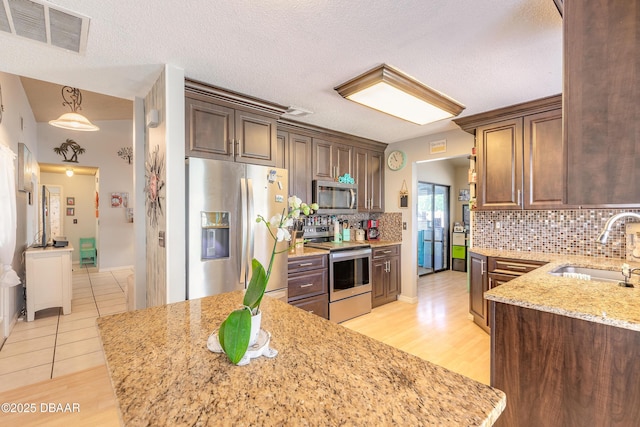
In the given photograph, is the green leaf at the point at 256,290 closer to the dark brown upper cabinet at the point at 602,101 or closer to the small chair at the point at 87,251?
the dark brown upper cabinet at the point at 602,101

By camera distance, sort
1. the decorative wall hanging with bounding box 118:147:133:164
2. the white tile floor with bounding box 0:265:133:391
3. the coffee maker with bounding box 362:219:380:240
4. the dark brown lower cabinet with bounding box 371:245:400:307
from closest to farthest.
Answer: the white tile floor with bounding box 0:265:133:391 < the dark brown lower cabinet with bounding box 371:245:400:307 < the coffee maker with bounding box 362:219:380:240 < the decorative wall hanging with bounding box 118:147:133:164

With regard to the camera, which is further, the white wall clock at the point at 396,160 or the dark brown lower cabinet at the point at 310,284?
the white wall clock at the point at 396,160

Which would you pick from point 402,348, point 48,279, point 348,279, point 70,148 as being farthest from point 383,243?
point 70,148

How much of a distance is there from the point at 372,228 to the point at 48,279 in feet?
14.4

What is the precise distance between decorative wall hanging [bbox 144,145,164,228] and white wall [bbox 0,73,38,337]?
1.48 metres

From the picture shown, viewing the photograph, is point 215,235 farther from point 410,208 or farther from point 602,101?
point 410,208

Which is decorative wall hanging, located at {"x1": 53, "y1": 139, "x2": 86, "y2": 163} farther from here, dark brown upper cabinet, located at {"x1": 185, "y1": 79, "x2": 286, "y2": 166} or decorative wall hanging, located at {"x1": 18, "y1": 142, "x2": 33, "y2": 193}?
dark brown upper cabinet, located at {"x1": 185, "y1": 79, "x2": 286, "y2": 166}

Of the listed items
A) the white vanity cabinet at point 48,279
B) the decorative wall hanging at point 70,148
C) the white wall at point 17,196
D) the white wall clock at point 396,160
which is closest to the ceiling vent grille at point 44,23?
the white wall at point 17,196

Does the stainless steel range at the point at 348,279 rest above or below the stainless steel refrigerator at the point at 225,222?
below

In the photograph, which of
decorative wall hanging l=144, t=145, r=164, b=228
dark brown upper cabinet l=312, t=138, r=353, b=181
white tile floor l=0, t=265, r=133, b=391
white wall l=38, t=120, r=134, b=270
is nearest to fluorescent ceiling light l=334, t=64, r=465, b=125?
dark brown upper cabinet l=312, t=138, r=353, b=181

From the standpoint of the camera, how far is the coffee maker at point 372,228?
4.76 m

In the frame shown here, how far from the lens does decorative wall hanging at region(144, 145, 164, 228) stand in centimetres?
240

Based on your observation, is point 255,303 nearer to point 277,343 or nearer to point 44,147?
point 277,343

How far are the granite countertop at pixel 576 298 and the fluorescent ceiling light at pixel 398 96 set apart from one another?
1.66m
